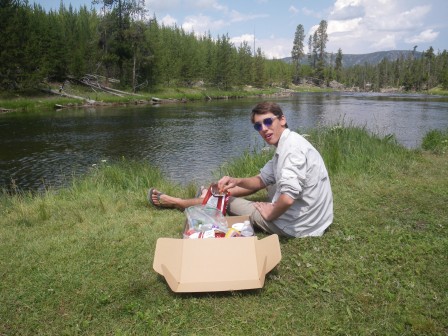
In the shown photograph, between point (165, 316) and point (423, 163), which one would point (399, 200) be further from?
point (165, 316)

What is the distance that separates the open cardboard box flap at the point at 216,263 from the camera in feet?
9.67

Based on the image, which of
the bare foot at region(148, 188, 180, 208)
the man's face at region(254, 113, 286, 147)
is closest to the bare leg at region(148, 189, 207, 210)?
the bare foot at region(148, 188, 180, 208)

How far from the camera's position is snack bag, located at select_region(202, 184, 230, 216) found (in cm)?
449

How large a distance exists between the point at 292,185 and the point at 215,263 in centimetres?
103

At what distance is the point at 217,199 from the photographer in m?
4.53

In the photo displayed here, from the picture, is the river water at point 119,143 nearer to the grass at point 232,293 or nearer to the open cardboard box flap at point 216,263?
the grass at point 232,293

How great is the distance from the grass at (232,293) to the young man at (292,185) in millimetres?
193

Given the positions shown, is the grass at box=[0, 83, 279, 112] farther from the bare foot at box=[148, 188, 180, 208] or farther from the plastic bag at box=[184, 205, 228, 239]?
the plastic bag at box=[184, 205, 228, 239]

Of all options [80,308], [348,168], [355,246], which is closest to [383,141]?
[348,168]

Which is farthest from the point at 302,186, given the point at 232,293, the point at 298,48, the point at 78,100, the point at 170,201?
the point at 298,48

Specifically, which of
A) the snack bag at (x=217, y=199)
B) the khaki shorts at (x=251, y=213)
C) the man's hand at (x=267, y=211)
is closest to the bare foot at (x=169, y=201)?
the snack bag at (x=217, y=199)

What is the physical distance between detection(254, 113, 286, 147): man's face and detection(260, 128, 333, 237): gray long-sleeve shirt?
8cm

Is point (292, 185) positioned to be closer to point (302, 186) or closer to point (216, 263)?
point (302, 186)

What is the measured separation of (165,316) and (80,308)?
72 cm
